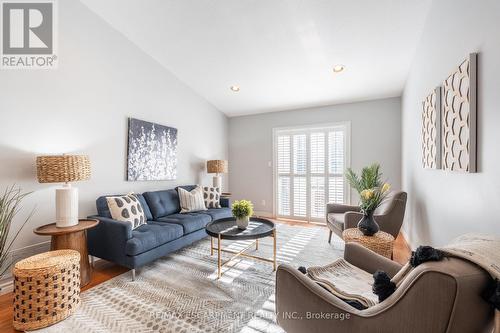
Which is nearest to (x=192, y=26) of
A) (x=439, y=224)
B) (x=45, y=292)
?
(x=45, y=292)

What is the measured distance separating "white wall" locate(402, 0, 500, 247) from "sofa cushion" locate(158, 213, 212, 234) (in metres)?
2.61

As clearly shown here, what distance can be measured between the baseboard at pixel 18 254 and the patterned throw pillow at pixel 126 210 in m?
0.71

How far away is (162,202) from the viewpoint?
11.0 ft

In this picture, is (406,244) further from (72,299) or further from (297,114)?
(72,299)

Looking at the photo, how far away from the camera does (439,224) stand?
75.0 inches

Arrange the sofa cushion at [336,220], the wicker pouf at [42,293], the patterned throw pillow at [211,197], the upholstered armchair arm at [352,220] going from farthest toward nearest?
1. the patterned throw pillow at [211,197]
2. the sofa cushion at [336,220]
3. the upholstered armchair arm at [352,220]
4. the wicker pouf at [42,293]

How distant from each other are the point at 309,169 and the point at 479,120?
11.0 ft

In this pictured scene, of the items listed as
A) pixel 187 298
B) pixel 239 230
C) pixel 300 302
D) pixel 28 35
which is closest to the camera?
pixel 300 302

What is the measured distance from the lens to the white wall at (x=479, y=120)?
1.14m

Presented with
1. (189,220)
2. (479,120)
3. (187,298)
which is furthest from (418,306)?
(189,220)

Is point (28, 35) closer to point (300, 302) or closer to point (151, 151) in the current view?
point (151, 151)

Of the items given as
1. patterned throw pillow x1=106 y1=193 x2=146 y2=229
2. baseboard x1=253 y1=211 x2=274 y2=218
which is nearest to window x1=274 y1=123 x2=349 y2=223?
baseboard x1=253 y1=211 x2=274 y2=218

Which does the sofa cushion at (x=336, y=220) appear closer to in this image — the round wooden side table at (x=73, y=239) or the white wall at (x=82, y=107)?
the white wall at (x=82, y=107)

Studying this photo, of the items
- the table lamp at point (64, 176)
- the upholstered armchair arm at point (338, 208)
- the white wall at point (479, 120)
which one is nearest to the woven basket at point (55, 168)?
the table lamp at point (64, 176)
